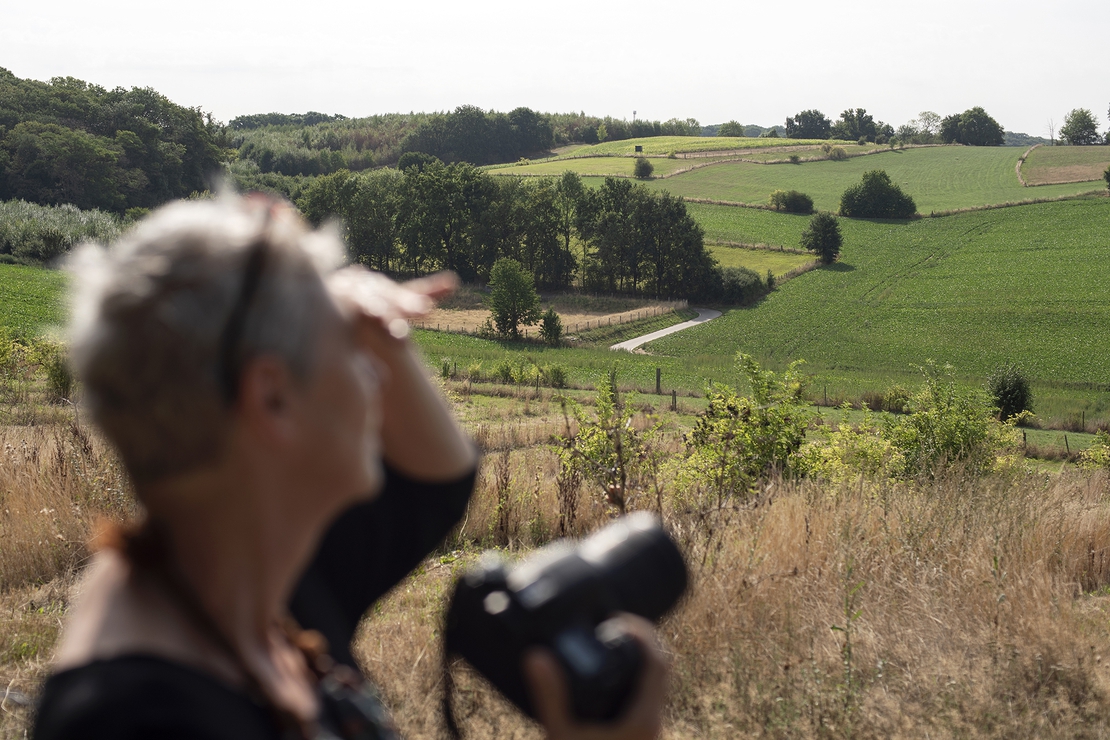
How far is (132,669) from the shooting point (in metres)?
0.84

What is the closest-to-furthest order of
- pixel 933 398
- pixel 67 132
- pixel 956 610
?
pixel 956 610, pixel 933 398, pixel 67 132

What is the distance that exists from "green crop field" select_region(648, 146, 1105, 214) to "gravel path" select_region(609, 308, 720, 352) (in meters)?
27.5

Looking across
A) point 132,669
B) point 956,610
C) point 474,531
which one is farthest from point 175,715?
point 474,531

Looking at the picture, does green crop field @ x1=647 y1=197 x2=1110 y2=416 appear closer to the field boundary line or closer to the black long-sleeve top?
the field boundary line

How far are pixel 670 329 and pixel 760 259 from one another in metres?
17.6

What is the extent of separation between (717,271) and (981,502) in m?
61.8

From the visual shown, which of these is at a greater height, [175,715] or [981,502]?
[175,715]

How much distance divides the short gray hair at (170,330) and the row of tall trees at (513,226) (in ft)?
222

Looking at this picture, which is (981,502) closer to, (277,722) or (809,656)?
(809,656)

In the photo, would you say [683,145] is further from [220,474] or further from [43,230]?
[220,474]

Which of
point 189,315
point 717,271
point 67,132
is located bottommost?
point 717,271

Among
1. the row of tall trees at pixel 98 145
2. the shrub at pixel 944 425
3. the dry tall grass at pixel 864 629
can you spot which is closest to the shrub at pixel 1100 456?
the shrub at pixel 944 425

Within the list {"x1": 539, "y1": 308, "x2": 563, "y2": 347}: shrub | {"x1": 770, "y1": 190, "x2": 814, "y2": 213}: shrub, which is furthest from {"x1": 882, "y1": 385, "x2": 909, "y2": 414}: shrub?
{"x1": 770, "y1": 190, "x2": 814, "y2": 213}: shrub

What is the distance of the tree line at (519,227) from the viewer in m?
68.9
